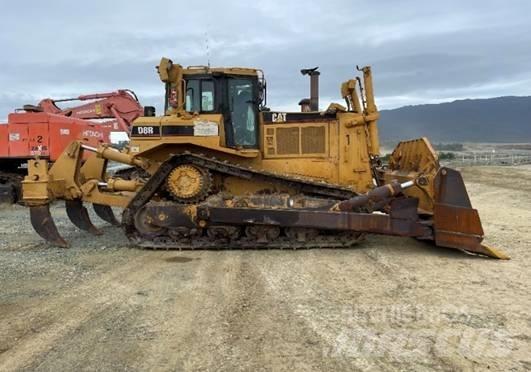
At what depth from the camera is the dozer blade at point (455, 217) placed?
8.58 metres

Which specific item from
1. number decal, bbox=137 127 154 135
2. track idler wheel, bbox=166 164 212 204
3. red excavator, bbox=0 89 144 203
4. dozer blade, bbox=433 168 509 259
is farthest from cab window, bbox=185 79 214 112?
red excavator, bbox=0 89 144 203

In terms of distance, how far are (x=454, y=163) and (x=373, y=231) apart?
30994 mm

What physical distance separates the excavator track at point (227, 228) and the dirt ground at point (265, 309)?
0.71 ft

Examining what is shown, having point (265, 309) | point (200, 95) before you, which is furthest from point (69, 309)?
point (200, 95)

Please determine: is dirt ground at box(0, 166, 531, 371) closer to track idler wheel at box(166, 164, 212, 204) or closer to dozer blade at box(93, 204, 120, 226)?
track idler wheel at box(166, 164, 212, 204)

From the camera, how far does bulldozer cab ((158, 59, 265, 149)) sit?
10.0 m

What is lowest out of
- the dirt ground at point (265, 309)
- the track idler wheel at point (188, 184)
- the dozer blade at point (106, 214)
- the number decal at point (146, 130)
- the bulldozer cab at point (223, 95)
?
the dirt ground at point (265, 309)

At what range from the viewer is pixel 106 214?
1262 cm

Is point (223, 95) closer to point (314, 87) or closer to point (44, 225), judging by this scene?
point (314, 87)

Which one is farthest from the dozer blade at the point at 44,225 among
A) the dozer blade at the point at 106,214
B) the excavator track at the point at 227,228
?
the dozer blade at the point at 106,214

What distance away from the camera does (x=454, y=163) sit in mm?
37844

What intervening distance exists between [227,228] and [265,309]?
11.4ft

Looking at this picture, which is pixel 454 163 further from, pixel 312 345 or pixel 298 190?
pixel 312 345

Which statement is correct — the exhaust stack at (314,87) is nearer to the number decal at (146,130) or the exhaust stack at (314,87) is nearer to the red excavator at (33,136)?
the number decal at (146,130)
